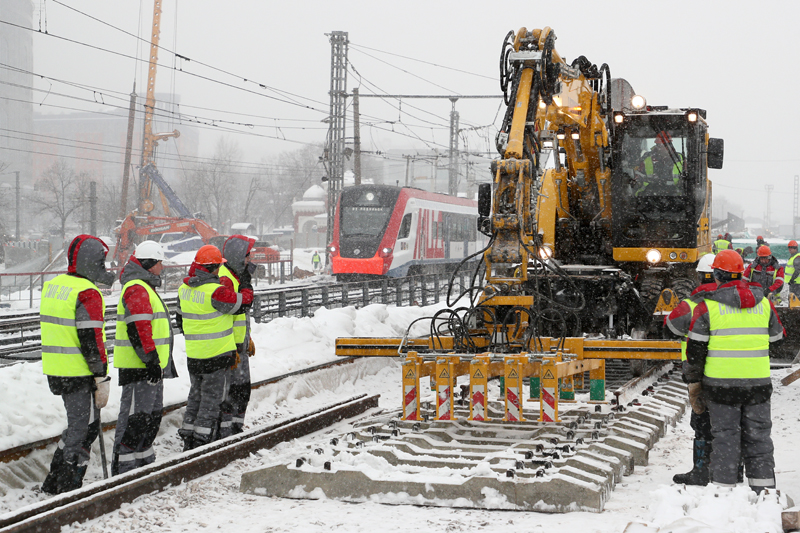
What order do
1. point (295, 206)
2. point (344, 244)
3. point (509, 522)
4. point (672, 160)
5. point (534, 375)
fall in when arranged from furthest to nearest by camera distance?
1. point (295, 206)
2. point (344, 244)
3. point (672, 160)
4. point (534, 375)
5. point (509, 522)

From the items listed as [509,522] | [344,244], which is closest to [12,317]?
[344,244]

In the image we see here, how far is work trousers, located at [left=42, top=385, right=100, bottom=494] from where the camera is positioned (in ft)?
21.9

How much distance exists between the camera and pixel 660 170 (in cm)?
1268

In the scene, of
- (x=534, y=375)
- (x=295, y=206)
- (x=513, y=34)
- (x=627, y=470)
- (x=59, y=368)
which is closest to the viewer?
(x=59, y=368)

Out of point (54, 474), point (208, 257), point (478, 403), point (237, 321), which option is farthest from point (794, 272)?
point (54, 474)

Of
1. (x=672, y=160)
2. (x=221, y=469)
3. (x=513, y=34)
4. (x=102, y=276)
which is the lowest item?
(x=221, y=469)

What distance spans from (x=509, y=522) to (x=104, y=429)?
4.22 metres

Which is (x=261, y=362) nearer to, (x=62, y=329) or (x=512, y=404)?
(x=512, y=404)

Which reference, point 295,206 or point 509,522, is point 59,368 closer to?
point 509,522

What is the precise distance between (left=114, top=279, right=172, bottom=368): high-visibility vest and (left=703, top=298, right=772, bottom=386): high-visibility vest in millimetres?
4319

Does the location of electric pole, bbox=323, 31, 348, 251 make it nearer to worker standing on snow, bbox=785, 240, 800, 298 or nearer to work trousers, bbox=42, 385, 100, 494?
worker standing on snow, bbox=785, 240, 800, 298

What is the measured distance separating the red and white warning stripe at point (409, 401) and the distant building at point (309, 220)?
73.8m

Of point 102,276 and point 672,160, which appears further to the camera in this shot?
point 672,160

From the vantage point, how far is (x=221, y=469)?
7.35m
